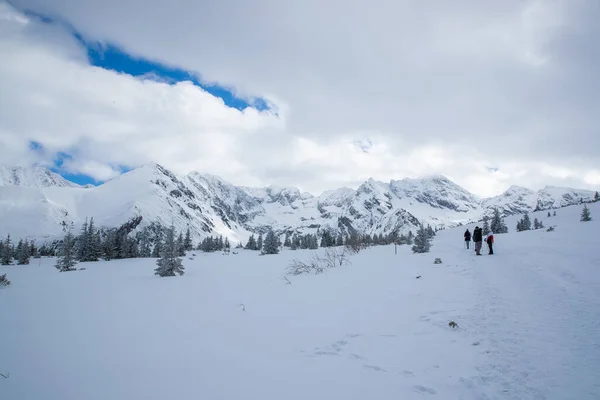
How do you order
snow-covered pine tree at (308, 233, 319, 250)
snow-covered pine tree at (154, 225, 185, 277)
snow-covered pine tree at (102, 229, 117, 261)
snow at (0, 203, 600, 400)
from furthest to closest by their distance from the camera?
1. snow-covered pine tree at (308, 233, 319, 250)
2. snow-covered pine tree at (102, 229, 117, 261)
3. snow-covered pine tree at (154, 225, 185, 277)
4. snow at (0, 203, 600, 400)

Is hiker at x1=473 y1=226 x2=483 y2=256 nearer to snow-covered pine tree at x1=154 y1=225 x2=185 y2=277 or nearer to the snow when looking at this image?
the snow

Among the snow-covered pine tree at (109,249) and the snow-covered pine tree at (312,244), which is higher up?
the snow-covered pine tree at (109,249)

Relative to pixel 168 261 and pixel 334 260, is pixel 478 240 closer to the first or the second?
Result: pixel 334 260

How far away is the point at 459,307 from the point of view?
7301 millimetres

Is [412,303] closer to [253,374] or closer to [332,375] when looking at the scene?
[332,375]

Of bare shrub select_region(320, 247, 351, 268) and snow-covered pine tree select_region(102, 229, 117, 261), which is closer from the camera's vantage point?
bare shrub select_region(320, 247, 351, 268)

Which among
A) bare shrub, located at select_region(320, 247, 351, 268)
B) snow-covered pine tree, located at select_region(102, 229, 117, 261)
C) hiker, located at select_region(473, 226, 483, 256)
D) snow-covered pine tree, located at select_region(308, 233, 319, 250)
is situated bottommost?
snow-covered pine tree, located at select_region(308, 233, 319, 250)

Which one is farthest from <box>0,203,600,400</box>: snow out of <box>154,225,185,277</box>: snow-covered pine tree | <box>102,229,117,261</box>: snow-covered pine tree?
<box>102,229,117,261</box>: snow-covered pine tree

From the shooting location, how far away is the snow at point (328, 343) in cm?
398

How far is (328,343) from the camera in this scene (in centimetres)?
586

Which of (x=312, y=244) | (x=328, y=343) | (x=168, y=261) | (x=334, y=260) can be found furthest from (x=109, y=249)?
(x=312, y=244)

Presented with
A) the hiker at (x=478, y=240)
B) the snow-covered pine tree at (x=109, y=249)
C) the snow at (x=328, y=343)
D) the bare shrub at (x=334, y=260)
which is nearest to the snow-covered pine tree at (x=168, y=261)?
the snow at (x=328, y=343)

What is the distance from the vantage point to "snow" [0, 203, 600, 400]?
3977 millimetres

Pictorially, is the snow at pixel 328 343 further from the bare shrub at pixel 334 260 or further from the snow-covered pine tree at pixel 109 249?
the snow-covered pine tree at pixel 109 249
